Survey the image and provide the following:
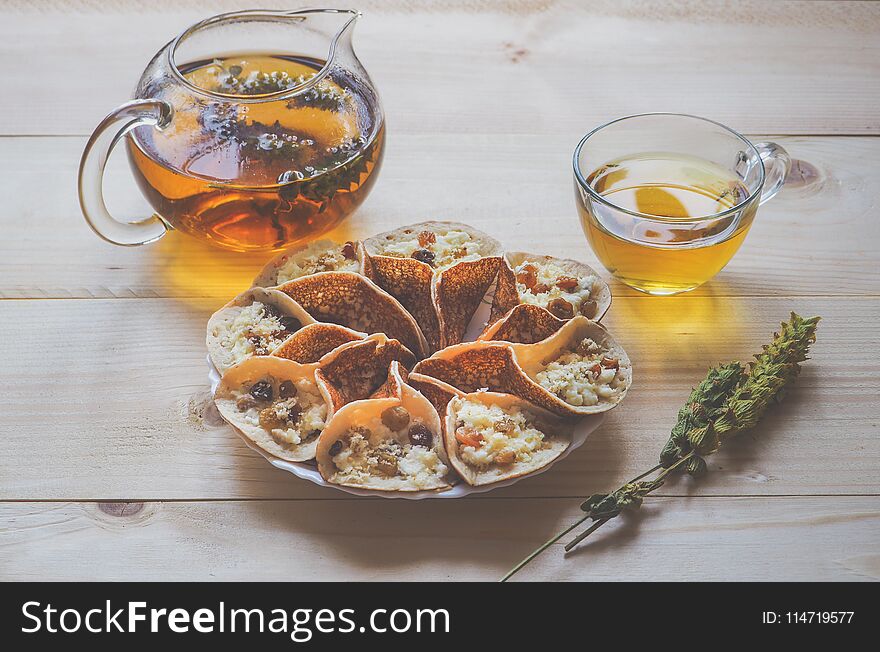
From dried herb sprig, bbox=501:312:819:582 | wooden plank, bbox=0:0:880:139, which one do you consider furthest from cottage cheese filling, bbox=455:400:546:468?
wooden plank, bbox=0:0:880:139

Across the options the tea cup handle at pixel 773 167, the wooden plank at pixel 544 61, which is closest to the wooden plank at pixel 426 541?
the tea cup handle at pixel 773 167

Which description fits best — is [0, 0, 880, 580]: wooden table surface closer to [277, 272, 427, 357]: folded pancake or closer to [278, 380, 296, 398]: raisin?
[278, 380, 296, 398]: raisin

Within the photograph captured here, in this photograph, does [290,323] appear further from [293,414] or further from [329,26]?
[329,26]

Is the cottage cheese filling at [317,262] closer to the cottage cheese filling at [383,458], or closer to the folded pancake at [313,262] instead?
the folded pancake at [313,262]

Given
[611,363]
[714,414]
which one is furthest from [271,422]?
[714,414]

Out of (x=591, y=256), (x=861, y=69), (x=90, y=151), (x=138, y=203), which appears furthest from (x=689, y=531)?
(x=861, y=69)

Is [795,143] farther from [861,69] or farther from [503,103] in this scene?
Answer: [503,103]
